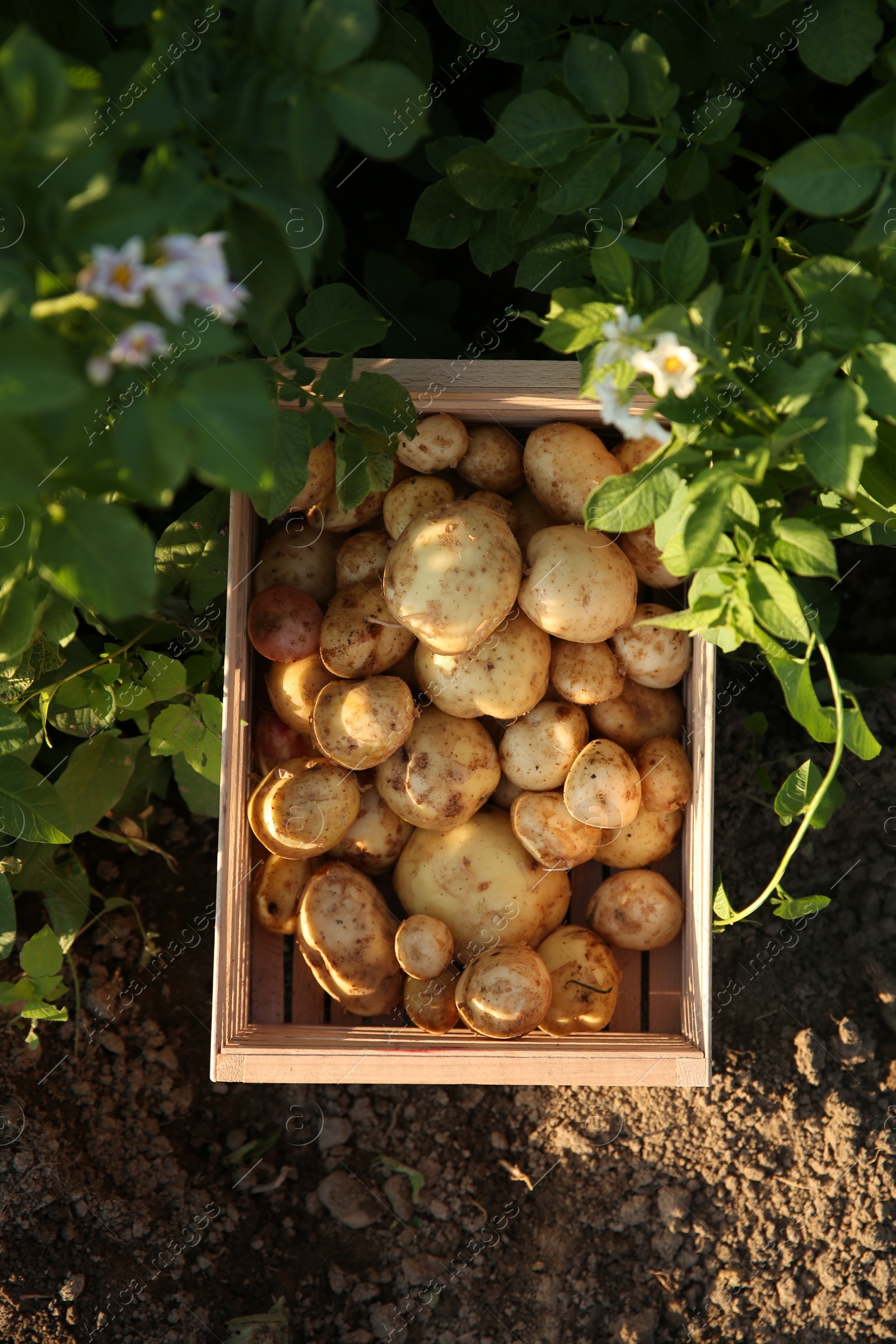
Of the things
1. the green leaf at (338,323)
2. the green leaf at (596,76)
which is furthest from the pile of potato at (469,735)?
the green leaf at (596,76)

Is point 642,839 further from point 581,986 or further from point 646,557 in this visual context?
point 646,557

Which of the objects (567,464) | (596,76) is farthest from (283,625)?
(596,76)

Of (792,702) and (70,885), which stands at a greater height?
(792,702)

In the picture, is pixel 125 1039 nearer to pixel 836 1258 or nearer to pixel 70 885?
pixel 70 885

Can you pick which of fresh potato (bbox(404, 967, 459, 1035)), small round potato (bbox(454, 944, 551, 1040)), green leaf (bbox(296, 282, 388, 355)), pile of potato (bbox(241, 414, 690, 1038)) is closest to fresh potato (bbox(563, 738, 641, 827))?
pile of potato (bbox(241, 414, 690, 1038))

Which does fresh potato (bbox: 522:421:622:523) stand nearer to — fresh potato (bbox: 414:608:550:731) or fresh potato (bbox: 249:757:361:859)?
fresh potato (bbox: 414:608:550:731)

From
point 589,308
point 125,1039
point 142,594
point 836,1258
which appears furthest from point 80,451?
point 836,1258
